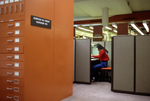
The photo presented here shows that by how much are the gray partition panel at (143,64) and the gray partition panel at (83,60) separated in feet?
4.57

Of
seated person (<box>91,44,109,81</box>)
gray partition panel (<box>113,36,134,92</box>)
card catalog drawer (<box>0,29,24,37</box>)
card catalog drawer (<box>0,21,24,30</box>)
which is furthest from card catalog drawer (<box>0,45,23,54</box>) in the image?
seated person (<box>91,44,109,81</box>)

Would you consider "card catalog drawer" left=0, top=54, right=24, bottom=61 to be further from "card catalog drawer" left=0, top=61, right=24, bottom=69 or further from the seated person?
the seated person

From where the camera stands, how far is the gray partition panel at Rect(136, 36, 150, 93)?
3432 mm

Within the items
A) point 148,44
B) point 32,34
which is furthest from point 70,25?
point 148,44

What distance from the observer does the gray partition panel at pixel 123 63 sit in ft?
11.7

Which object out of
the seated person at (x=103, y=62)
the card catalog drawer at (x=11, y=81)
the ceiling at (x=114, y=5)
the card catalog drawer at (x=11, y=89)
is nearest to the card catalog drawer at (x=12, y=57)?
the card catalog drawer at (x=11, y=81)

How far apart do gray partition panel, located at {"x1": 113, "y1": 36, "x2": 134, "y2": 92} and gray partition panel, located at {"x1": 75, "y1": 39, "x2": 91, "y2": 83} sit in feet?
3.11

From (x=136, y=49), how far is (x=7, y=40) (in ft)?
8.64

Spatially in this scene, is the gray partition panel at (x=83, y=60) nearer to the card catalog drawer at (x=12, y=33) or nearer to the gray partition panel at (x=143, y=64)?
the gray partition panel at (x=143, y=64)

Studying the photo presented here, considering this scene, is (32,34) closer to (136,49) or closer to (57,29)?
(57,29)

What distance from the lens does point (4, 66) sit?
2.43 m

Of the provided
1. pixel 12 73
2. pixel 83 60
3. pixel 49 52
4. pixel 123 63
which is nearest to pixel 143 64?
pixel 123 63

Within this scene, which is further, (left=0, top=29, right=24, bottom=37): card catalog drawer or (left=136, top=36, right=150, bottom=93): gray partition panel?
(left=136, top=36, right=150, bottom=93): gray partition panel

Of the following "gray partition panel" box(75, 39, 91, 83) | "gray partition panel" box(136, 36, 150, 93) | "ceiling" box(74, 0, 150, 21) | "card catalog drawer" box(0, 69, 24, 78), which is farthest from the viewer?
"ceiling" box(74, 0, 150, 21)
